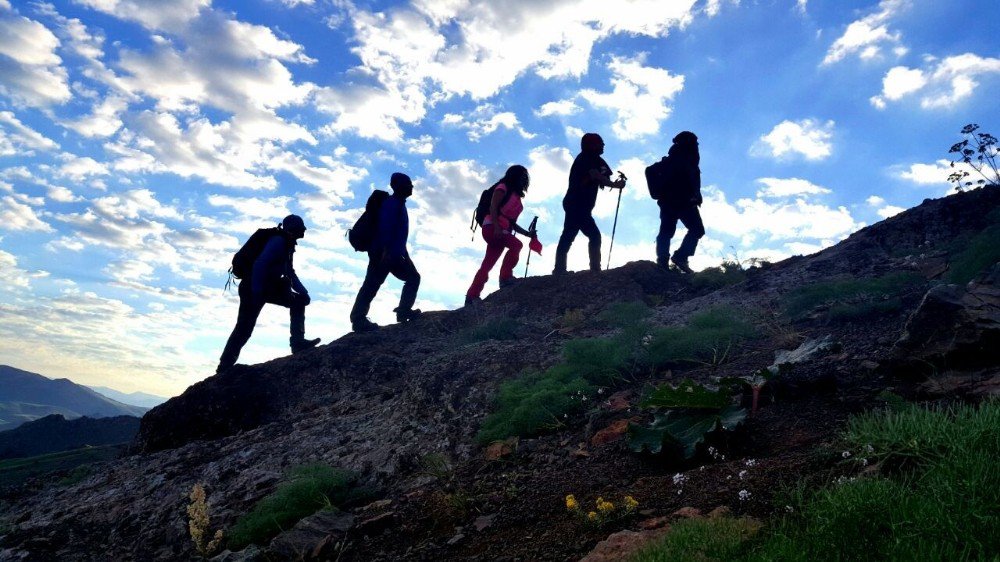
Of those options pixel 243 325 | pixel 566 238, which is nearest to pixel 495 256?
pixel 566 238

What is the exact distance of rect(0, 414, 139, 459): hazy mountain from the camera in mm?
16625

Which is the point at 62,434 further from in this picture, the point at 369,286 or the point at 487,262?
the point at 487,262

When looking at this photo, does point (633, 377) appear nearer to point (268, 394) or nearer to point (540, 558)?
point (540, 558)

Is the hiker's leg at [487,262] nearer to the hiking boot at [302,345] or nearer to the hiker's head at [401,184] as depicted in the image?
the hiker's head at [401,184]

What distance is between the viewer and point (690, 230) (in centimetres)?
1109

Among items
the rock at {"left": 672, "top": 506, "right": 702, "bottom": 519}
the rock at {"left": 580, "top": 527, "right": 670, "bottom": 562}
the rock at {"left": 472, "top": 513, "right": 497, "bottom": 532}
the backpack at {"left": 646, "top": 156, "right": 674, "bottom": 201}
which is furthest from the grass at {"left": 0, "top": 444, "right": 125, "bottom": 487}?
the backpack at {"left": 646, "top": 156, "right": 674, "bottom": 201}

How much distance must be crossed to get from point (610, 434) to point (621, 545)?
6.46 feet

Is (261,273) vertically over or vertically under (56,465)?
over

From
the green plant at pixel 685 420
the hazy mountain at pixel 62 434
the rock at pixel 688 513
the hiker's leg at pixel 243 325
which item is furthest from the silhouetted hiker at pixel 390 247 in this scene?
the hazy mountain at pixel 62 434

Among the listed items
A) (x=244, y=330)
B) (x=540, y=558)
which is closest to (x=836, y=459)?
(x=540, y=558)

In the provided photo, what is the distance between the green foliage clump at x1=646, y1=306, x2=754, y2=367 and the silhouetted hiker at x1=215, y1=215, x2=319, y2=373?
5.55 m

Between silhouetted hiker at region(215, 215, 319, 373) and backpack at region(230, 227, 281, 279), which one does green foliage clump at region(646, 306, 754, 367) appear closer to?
silhouetted hiker at region(215, 215, 319, 373)

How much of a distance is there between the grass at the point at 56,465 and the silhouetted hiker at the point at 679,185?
30.9 ft

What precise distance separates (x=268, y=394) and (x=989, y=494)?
7.96 metres
